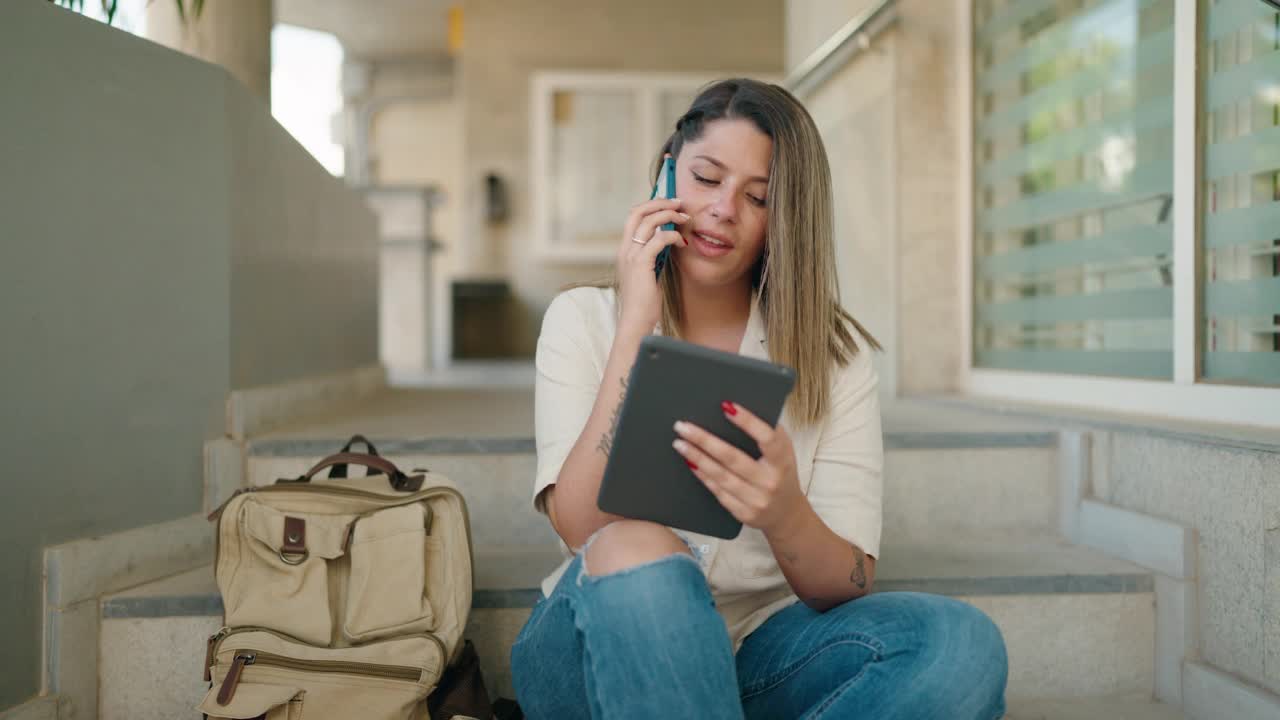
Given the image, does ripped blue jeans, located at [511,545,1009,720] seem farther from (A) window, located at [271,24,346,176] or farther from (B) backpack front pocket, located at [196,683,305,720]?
(A) window, located at [271,24,346,176]

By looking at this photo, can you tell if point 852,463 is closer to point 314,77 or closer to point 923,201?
point 923,201

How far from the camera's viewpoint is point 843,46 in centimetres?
333

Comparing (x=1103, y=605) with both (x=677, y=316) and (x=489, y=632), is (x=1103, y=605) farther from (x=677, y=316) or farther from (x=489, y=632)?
(x=489, y=632)

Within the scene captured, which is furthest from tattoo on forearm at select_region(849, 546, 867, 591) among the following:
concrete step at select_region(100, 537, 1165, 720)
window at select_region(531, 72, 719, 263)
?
window at select_region(531, 72, 719, 263)

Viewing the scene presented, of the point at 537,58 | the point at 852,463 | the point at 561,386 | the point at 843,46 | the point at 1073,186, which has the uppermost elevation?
the point at 537,58

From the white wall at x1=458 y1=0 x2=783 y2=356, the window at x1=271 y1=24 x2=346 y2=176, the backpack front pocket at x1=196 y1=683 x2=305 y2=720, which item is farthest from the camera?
the window at x1=271 y1=24 x2=346 y2=176

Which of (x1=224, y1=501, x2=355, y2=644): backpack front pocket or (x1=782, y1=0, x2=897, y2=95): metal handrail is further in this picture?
(x1=782, y1=0, x2=897, y2=95): metal handrail

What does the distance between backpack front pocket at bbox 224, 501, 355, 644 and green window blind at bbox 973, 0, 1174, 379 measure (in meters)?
1.86

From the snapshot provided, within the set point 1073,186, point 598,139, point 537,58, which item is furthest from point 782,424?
point 537,58

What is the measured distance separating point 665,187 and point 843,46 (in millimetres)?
2243

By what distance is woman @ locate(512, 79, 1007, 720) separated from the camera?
104 cm

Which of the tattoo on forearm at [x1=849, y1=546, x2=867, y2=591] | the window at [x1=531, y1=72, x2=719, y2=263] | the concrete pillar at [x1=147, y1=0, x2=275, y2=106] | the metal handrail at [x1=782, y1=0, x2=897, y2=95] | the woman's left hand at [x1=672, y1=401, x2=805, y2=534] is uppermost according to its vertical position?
the window at [x1=531, y1=72, x2=719, y2=263]

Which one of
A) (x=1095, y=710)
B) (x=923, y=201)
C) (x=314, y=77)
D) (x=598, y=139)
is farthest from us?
(x=314, y=77)

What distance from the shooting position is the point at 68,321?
5.23 feet
